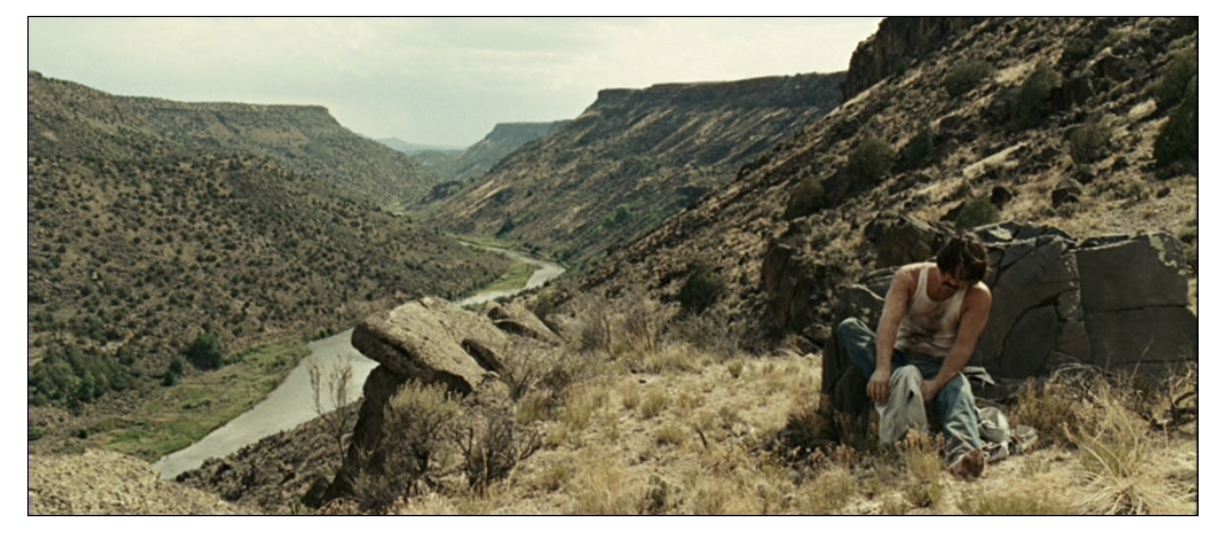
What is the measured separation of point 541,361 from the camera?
10.6 metres

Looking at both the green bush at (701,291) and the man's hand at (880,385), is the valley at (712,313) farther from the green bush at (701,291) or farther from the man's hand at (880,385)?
the man's hand at (880,385)

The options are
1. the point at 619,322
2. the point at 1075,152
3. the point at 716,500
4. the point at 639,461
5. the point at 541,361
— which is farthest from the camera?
the point at 1075,152

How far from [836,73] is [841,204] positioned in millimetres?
67068

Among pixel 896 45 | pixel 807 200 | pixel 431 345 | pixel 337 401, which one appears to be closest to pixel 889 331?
pixel 431 345

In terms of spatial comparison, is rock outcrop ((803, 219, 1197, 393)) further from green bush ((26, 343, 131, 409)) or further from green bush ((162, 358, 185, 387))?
green bush ((162, 358, 185, 387))

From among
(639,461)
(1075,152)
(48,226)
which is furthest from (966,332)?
(48,226)

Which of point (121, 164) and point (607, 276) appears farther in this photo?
point (121, 164)

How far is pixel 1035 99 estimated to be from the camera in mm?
27016

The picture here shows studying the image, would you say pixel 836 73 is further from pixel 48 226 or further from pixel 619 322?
pixel 619 322

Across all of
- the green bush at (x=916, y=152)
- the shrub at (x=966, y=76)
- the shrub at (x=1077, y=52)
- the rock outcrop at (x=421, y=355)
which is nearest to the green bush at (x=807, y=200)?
the green bush at (x=916, y=152)

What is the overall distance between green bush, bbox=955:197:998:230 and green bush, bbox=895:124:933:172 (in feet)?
30.3

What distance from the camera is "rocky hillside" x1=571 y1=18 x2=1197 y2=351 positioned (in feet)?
57.5

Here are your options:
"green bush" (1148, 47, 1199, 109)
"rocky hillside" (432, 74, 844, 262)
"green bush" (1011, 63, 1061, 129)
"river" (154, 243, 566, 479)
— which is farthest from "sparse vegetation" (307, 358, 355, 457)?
"rocky hillside" (432, 74, 844, 262)

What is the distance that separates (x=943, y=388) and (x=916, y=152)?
25.5 meters
